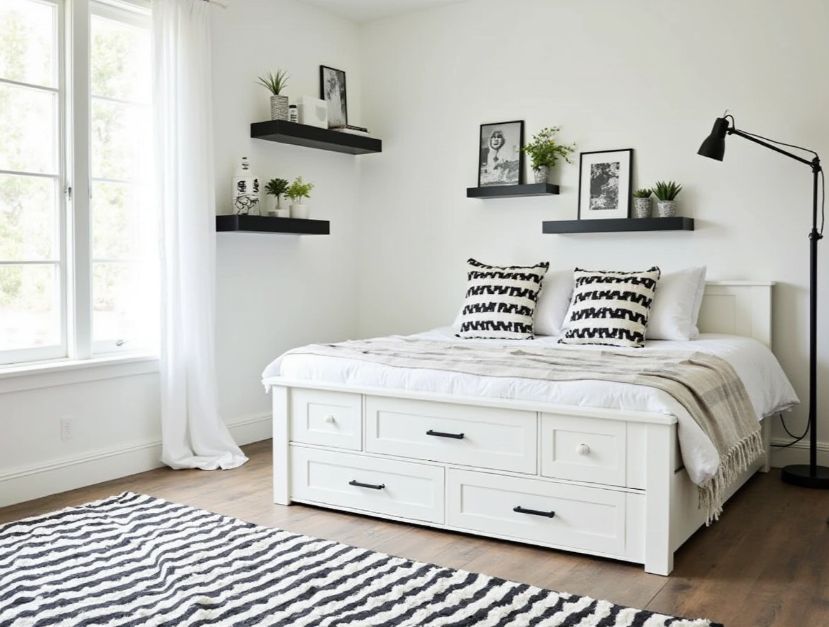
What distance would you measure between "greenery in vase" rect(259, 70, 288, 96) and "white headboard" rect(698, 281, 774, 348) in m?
2.61

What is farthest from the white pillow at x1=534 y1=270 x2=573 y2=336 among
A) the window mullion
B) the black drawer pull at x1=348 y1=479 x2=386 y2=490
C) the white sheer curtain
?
the window mullion

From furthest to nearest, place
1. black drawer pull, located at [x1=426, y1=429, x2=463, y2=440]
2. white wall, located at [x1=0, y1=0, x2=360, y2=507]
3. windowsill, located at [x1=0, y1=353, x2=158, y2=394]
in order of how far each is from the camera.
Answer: white wall, located at [x1=0, y1=0, x2=360, y2=507] → windowsill, located at [x1=0, y1=353, x2=158, y2=394] → black drawer pull, located at [x1=426, y1=429, x2=463, y2=440]

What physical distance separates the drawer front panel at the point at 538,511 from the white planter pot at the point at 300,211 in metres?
2.14

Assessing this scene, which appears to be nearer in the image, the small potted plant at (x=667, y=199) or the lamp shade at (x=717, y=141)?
the lamp shade at (x=717, y=141)

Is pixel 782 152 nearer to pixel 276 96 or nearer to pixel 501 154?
pixel 501 154

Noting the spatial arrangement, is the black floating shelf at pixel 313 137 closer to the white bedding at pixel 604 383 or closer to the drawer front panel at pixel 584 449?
the white bedding at pixel 604 383

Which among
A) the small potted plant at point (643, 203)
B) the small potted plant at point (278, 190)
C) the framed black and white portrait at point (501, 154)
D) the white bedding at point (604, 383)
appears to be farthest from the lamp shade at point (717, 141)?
the small potted plant at point (278, 190)

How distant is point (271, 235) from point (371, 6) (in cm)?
161

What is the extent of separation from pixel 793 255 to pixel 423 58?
254cm

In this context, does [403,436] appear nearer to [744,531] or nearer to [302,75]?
[744,531]

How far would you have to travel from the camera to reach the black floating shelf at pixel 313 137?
14.9ft

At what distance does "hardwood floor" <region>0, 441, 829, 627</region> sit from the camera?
2.46 meters

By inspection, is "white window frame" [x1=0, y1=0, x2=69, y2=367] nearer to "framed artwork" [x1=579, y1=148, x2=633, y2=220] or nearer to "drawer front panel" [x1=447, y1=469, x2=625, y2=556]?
"drawer front panel" [x1=447, y1=469, x2=625, y2=556]

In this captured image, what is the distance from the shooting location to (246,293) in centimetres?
465
